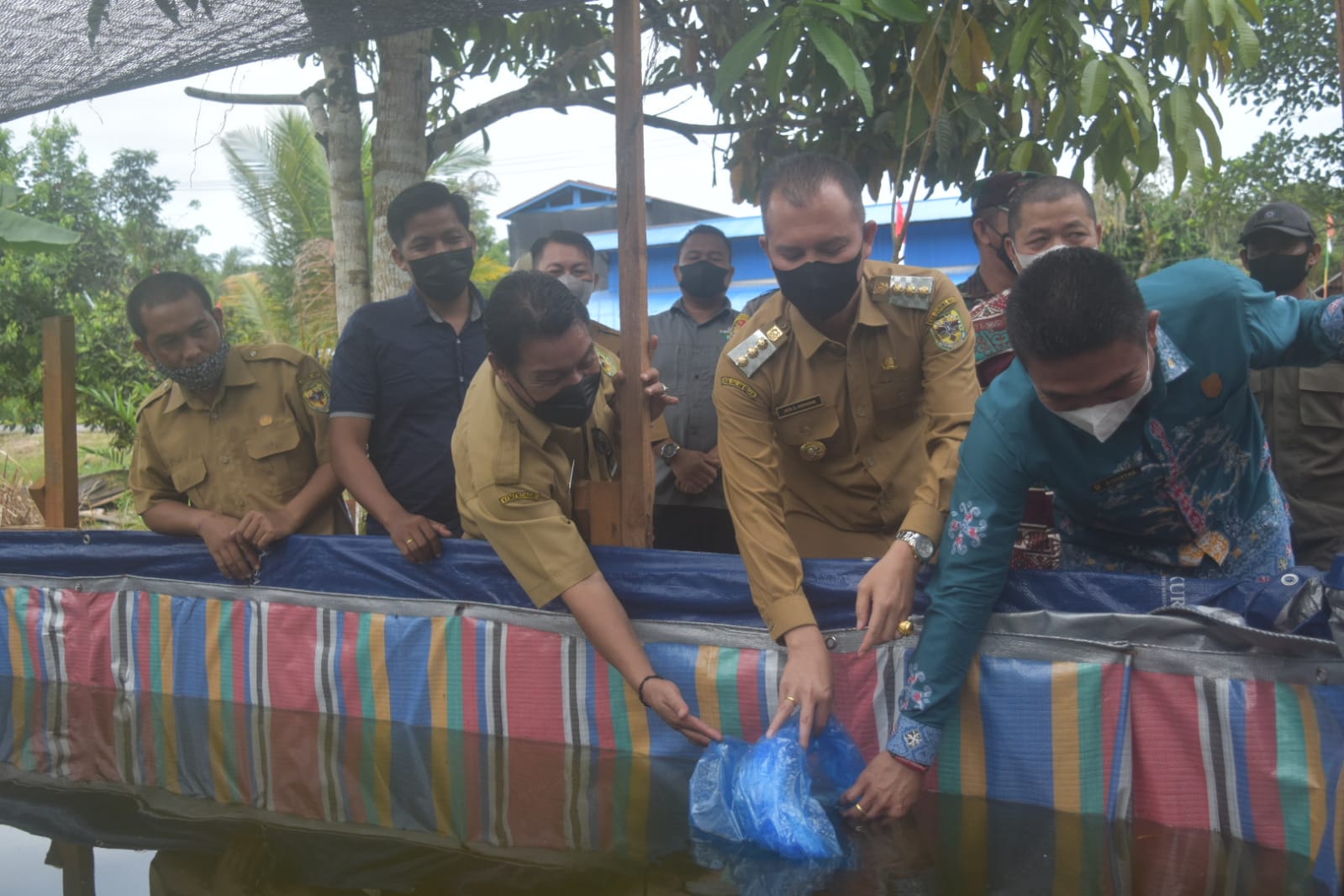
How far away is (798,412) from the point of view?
9.33 feet

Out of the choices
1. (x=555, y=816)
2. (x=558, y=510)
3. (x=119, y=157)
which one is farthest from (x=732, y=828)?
(x=119, y=157)

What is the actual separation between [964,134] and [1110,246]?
1291 cm

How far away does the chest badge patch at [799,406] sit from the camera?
9.24 feet

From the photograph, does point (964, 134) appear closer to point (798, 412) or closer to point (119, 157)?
point (798, 412)

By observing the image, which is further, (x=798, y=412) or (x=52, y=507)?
(x=52, y=507)

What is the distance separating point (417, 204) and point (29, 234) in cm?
157

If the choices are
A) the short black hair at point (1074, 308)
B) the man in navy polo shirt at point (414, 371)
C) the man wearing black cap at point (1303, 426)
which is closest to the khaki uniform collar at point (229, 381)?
the man in navy polo shirt at point (414, 371)

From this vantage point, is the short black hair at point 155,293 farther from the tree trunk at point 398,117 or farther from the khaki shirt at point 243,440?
the tree trunk at point 398,117

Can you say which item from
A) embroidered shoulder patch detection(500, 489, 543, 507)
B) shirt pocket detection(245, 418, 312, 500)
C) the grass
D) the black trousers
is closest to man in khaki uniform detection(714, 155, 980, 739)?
embroidered shoulder patch detection(500, 489, 543, 507)

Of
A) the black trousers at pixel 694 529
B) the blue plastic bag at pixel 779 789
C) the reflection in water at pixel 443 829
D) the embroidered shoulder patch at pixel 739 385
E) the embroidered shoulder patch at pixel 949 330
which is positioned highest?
the embroidered shoulder patch at pixel 949 330

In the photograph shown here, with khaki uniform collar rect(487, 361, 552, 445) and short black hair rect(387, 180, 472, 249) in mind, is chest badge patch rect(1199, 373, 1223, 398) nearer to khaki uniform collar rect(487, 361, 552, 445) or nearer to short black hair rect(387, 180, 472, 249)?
khaki uniform collar rect(487, 361, 552, 445)

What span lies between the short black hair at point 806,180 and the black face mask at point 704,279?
69.1 inches

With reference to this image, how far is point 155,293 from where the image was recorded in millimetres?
3742

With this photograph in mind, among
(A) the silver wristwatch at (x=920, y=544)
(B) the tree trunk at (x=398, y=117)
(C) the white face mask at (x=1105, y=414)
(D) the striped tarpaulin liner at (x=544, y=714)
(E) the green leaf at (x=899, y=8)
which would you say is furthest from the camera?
(B) the tree trunk at (x=398, y=117)
